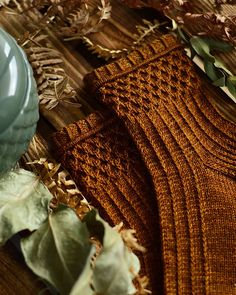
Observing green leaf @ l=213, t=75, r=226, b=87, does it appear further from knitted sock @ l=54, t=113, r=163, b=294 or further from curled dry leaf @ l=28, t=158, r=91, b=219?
curled dry leaf @ l=28, t=158, r=91, b=219

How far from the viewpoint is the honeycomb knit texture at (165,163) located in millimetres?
765

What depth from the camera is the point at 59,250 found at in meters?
0.64

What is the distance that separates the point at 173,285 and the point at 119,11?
50cm

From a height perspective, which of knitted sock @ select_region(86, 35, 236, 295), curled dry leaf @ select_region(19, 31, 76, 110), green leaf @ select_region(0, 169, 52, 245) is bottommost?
knitted sock @ select_region(86, 35, 236, 295)

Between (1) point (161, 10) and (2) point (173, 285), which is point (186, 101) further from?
(2) point (173, 285)

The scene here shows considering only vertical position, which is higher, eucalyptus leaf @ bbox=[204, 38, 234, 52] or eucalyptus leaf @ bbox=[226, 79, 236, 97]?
eucalyptus leaf @ bbox=[204, 38, 234, 52]

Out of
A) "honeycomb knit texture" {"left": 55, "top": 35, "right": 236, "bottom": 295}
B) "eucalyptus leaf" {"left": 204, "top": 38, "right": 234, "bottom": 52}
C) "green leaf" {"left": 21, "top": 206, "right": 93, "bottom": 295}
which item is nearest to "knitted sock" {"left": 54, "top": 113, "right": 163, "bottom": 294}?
"honeycomb knit texture" {"left": 55, "top": 35, "right": 236, "bottom": 295}

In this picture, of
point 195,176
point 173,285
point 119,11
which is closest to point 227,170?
point 195,176

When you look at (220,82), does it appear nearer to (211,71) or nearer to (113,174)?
(211,71)

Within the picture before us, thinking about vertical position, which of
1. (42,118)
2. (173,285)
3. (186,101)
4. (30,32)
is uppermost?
(30,32)

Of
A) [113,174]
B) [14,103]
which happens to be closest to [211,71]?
[113,174]

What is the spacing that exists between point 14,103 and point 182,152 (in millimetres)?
313

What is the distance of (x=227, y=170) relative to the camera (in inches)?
33.8

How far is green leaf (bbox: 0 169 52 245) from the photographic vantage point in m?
0.67
